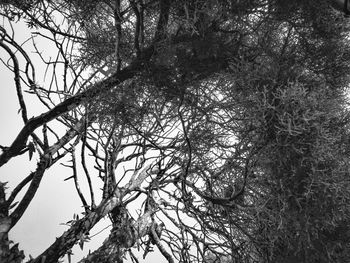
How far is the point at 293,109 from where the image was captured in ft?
13.5

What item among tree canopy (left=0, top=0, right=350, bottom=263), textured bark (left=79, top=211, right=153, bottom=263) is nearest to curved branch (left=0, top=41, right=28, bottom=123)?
tree canopy (left=0, top=0, right=350, bottom=263)

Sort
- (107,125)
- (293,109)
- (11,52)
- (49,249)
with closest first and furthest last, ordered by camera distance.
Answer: (293,109)
(49,249)
(11,52)
(107,125)

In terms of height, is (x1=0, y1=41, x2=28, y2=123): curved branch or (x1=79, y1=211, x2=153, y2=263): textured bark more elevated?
(x1=0, y1=41, x2=28, y2=123): curved branch

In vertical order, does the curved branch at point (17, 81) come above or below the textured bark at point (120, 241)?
above

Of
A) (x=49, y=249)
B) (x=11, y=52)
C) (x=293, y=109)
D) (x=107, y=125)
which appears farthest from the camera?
(x=107, y=125)

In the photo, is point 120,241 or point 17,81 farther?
point 17,81

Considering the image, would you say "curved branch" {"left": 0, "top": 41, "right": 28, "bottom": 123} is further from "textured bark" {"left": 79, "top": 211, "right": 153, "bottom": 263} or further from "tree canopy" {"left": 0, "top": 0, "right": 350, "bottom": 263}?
"textured bark" {"left": 79, "top": 211, "right": 153, "bottom": 263}

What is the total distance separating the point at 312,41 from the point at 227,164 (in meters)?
2.38

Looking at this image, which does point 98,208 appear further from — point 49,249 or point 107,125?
point 107,125

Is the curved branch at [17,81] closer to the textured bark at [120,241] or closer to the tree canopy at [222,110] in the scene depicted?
the tree canopy at [222,110]

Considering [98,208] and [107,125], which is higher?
[107,125]

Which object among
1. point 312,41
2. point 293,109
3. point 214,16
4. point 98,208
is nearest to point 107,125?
point 98,208

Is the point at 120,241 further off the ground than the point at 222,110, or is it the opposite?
the point at 222,110

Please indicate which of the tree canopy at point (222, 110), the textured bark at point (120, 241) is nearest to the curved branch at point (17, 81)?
the tree canopy at point (222, 110)
